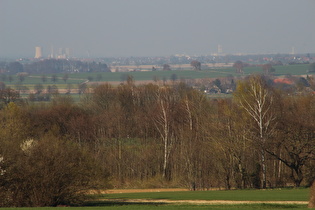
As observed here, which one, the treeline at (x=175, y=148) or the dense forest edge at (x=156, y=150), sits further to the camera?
the treeline at (x=175, y=148)

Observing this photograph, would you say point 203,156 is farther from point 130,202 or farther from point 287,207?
point 287,207

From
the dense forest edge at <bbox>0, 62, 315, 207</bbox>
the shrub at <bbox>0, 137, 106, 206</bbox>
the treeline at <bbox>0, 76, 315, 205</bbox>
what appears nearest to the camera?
the shrub at <bbox>0, 137, 106, 206</bbox>

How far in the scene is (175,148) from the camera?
56.1m

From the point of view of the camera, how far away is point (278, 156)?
1855 inches

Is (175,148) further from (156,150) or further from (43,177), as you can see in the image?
(43,177)

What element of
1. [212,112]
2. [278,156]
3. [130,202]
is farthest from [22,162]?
[212,112]

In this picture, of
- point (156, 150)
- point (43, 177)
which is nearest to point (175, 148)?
point (156, 150)

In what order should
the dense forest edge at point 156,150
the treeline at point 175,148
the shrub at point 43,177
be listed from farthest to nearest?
the treeline at point 175,148, the dense forest edge at point 156,150, the shrub at point 43,177

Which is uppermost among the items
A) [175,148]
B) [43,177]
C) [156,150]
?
[43,177]

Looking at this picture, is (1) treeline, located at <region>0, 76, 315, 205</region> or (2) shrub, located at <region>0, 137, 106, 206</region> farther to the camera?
(1) treeline, located at <region>0, 76, 315, 205</region>

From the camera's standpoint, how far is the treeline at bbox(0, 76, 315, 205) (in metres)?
32.4

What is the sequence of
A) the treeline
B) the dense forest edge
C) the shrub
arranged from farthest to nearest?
1. the treeline
2. the dense forest edge
3. the shrub

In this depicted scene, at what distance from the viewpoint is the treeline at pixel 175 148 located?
32.4 metres

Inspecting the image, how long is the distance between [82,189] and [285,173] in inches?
814
